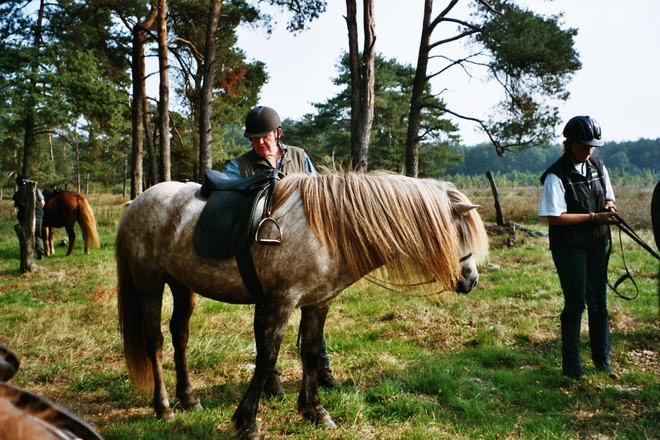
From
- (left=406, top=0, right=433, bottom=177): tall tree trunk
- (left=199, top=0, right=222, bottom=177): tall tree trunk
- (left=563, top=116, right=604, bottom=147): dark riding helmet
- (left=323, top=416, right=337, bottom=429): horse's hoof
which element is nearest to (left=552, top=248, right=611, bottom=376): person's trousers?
(left=563, top=116, right=604, bottom=147): dark riding helmet

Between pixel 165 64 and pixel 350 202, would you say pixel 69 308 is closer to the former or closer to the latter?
pixel 350 202

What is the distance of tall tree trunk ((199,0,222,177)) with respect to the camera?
9922mm

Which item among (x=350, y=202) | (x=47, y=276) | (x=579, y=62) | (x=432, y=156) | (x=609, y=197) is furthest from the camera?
(x=432, y=156)

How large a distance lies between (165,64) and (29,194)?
5.01m

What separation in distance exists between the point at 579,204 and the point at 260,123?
8.90 feet

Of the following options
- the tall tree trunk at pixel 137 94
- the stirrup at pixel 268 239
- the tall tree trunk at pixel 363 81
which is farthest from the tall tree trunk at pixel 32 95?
the stirrup at pixel 268 239

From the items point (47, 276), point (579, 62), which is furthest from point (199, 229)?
point (579, 62)

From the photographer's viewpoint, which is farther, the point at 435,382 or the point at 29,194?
the point at 29,194

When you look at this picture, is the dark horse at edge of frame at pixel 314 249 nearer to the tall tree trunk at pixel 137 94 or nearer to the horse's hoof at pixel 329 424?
the horse's hoof at pixel 329 424

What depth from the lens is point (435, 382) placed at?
368cm

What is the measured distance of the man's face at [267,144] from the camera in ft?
11.2

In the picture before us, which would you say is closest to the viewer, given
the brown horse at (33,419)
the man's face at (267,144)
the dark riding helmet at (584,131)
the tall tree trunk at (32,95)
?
the brown horse at (33,419)

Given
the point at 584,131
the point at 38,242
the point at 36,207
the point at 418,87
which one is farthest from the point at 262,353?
the point at 418,87

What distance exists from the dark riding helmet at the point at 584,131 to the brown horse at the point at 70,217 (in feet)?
35.3
